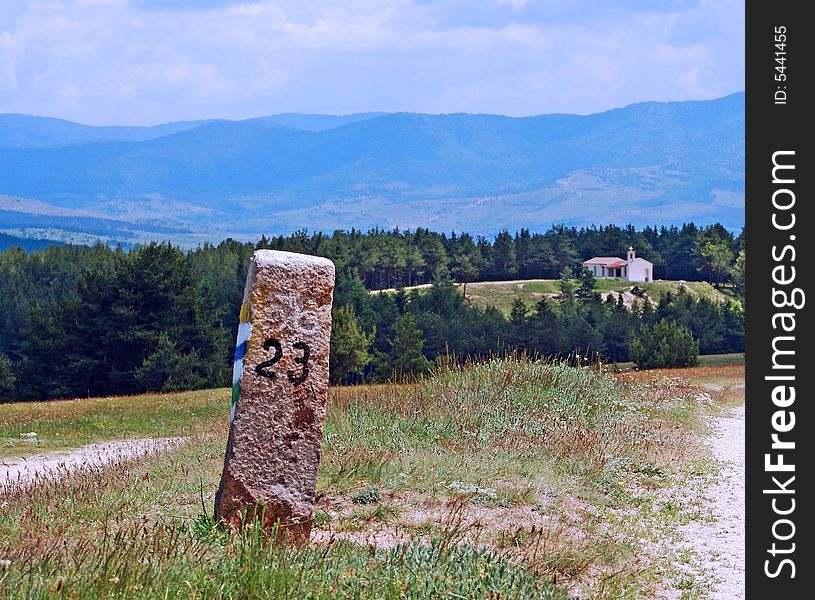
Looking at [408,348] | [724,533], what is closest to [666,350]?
[408,348]

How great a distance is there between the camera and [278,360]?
8.28 metres

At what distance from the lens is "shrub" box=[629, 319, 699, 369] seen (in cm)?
6419

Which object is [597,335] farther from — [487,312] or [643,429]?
[643,429]

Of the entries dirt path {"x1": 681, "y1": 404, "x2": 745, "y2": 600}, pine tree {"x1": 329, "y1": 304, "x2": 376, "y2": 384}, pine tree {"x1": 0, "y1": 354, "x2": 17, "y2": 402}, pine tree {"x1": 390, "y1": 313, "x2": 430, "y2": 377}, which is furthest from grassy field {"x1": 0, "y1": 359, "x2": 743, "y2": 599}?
pine tree {"x1": 390, "y1": 313, "x2": 430, "y2": 377}

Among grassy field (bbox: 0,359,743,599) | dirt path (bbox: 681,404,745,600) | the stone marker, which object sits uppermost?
the stone marker

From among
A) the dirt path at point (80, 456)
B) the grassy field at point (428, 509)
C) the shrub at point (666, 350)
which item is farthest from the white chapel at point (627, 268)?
the grassy field at point (428, 509)

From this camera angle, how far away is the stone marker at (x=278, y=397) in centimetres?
824

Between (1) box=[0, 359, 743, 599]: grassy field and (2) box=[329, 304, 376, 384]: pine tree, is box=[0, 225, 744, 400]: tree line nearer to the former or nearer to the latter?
(2) box=[329, 304, 376, 384]: pine tree

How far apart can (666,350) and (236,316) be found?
3490 centimetres

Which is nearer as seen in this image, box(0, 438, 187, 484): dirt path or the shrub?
box(0, 438, 187, 484): dirt path

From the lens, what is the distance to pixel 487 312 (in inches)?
3831

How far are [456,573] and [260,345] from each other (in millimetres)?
2420

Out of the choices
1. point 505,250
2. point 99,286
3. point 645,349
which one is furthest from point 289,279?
point 505,250

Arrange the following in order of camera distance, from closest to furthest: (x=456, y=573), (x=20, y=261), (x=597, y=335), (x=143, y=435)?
1. (x=456, y=573)
2. (x=143, y=435)
3. (x=597, y=335)
4. (x=20, y=261)
